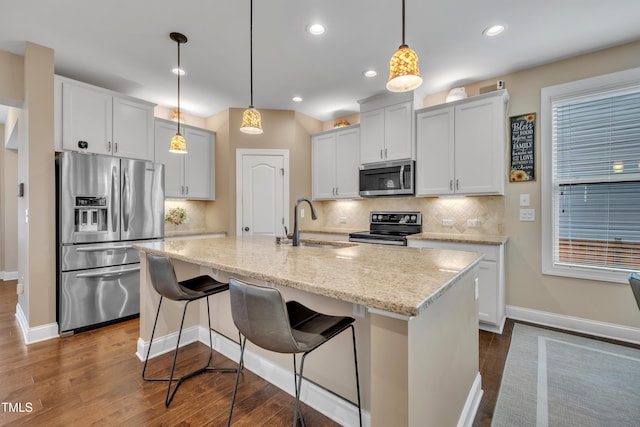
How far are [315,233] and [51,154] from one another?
3.09 meters

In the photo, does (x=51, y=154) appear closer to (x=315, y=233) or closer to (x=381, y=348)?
(x=315, y=233)

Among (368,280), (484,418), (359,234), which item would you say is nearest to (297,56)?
(359,234)

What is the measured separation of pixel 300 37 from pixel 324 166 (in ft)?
7.07

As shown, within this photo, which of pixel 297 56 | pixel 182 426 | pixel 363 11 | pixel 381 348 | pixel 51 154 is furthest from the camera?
pixel 297 56

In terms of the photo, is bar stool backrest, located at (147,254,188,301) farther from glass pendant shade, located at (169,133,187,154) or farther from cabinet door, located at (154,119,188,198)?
cabinet door, located at (154,119,188,198)

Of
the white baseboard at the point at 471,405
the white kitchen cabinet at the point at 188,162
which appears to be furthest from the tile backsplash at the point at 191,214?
the white baseboard at the point at 471,405

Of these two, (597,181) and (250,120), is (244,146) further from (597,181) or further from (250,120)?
(597,181)

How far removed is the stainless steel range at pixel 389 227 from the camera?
3.54 metres

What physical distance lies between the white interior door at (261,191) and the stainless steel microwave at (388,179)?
1247mm

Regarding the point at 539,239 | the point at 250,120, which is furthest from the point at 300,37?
the point at 539,239

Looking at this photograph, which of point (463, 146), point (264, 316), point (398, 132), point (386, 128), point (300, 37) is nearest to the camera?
point (264, 316)

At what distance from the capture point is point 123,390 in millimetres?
1911

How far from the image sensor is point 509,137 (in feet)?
10.5

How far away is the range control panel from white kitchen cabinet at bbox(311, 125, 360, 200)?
43cm
